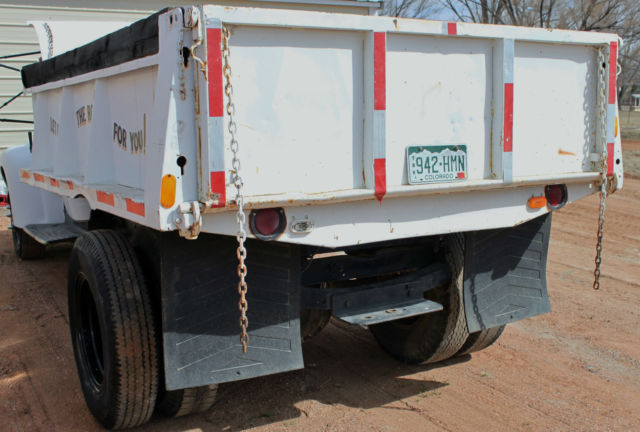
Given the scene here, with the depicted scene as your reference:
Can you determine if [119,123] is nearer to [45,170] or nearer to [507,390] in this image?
[45,170]

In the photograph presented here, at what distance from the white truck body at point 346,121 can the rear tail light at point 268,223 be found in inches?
1.7

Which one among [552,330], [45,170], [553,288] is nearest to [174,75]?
[45,170]

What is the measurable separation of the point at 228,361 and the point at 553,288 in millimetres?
3983

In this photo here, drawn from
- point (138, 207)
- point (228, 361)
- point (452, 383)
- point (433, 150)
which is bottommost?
point (452, 383)

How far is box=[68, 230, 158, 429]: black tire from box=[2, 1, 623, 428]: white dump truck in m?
0.01

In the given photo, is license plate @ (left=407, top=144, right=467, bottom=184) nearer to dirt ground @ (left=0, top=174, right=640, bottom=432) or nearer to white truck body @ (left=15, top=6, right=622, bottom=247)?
white truck body @ (left=15, top=6, right=622, bottom=247)

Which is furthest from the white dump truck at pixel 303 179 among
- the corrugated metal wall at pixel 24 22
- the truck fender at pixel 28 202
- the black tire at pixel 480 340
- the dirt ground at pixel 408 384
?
the corrugated metal wall at pixel 24 22

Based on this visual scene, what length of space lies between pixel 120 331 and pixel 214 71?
1418 millimetres

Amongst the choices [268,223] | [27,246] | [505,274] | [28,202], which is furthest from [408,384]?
[27,246]

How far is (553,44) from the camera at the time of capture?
156 inches

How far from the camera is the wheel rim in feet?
13.4

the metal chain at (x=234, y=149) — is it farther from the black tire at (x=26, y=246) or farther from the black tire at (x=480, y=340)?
the black tire at (x=26, y=246)

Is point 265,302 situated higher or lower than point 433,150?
lower

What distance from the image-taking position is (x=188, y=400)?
12.3 ft
